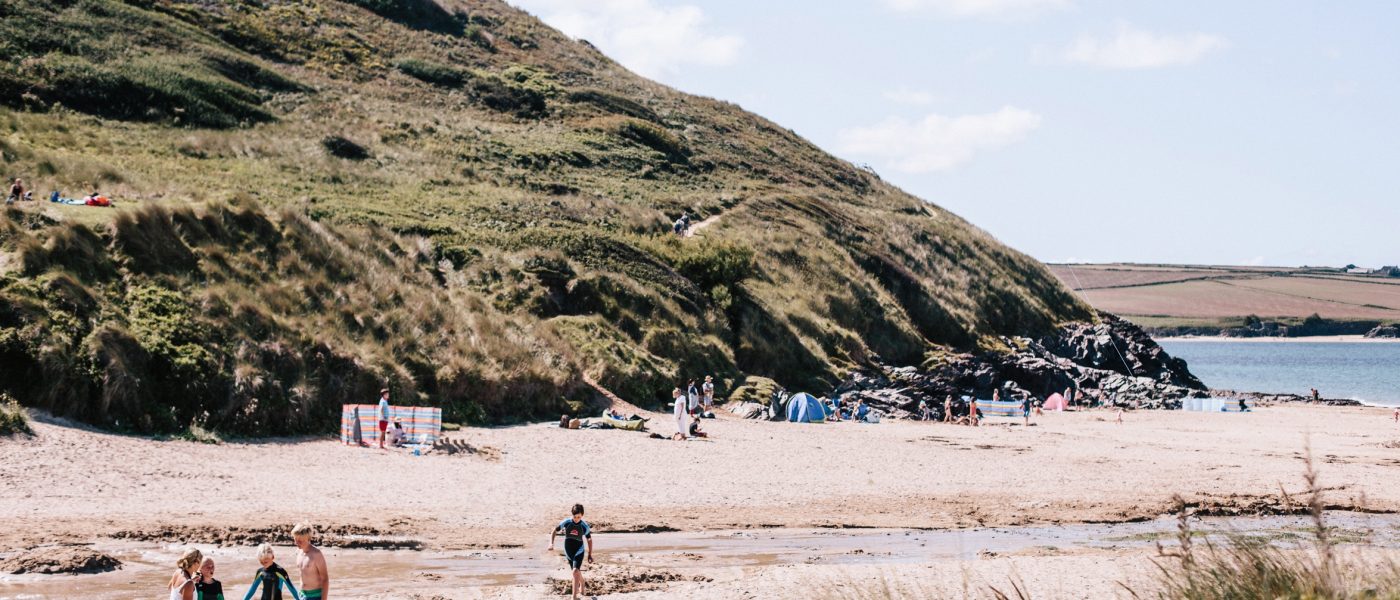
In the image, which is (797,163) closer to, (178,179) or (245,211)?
(178,179)

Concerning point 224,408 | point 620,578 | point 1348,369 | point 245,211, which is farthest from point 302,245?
point 1348,369

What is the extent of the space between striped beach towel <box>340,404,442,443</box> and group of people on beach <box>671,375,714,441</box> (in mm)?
6166

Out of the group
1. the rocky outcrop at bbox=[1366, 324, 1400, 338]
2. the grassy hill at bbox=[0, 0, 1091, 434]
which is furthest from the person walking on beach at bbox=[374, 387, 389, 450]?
the rocky outcrop at bbox=[1366, 324, 1400, 338]

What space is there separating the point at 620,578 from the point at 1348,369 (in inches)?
4702

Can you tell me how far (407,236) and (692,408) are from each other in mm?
12782

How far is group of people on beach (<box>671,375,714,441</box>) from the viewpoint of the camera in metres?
28.6

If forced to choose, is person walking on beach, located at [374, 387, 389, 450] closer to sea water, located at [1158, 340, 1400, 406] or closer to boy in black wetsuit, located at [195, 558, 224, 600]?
boy in black wetsuit, located at [195, 558, 224, 600]

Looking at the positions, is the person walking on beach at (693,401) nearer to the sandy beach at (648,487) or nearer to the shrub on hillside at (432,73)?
the sandy beach at (648,487)

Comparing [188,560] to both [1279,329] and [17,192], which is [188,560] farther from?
[1279,329]

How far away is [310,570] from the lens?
35.6ft

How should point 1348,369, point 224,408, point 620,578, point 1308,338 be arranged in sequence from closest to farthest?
1. point 620,578
2. point 224,408
3. point 1348,369
4. point 1308,338

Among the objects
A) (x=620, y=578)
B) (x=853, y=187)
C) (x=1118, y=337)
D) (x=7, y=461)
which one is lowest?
(x=620, y=578)

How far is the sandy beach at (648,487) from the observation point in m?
16.0

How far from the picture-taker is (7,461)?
18.0 meters
